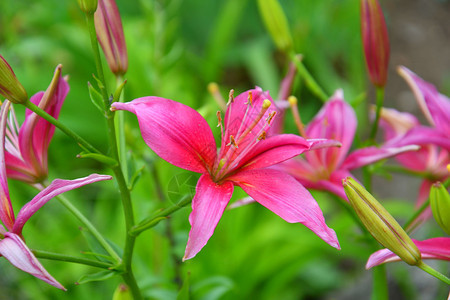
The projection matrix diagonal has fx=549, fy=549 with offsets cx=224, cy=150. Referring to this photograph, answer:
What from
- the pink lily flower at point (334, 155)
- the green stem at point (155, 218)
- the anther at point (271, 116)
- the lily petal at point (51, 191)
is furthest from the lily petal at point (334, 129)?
the lily petal at point (51, 191)

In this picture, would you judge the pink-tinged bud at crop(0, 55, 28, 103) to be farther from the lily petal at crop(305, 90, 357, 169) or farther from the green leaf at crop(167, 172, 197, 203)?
the lily petal at crop(305, 90, 357, 169)

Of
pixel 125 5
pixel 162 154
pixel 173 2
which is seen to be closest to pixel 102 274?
pixel 162 154

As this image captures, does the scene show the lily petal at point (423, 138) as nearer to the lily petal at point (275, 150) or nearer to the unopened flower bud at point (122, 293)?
the lily petal at point (275, 150)

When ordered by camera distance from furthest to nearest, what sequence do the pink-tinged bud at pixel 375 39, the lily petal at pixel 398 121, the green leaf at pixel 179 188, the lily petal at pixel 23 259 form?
1. the lily petal at pixel 398 121
2. the pink-tinged bud at pixel 375 39
3. the green leaf at pixel 179 188
4. the lily petal at pixel 23 259

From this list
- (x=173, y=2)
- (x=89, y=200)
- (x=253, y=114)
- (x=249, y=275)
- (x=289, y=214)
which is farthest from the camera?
(x=89, y=200)

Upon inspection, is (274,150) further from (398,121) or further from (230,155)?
(398,121)

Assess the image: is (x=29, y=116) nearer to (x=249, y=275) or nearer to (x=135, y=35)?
(x=249, y=275)
